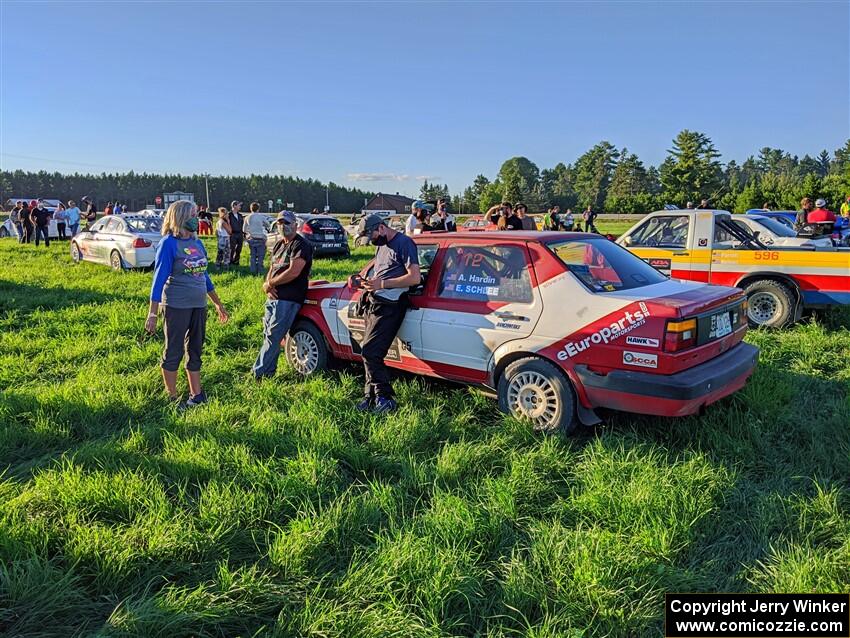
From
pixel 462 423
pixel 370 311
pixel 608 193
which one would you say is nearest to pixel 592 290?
pixel 462 423

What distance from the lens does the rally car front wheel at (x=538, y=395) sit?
418 centimetres

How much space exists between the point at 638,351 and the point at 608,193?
92.8 metres

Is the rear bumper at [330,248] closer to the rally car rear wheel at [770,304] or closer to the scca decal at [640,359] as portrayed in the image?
the rally car rear wheel at [770,304]

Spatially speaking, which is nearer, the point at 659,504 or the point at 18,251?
the point at 659,504

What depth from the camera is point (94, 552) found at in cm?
286

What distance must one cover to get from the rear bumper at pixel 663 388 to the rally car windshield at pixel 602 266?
699 millimetres

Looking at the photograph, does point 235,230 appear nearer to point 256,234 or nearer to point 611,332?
point 256,234

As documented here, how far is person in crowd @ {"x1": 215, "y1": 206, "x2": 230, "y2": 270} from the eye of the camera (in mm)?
14245

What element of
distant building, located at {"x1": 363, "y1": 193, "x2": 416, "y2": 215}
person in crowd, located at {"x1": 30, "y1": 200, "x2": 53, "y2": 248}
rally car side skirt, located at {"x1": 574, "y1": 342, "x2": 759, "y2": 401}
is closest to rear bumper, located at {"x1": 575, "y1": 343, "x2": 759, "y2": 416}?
rally car side skirt, located at {"x1": 574, "y1": 342, "x2": 759, "y2": 401}

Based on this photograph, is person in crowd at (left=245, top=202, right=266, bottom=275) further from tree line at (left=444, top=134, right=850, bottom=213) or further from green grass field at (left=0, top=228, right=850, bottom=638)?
tree line at (left=444, top=134, right=850, bottom=213)

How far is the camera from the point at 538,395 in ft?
14.1

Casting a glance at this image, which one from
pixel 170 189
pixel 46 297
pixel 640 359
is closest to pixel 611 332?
Result: pixel 640 359

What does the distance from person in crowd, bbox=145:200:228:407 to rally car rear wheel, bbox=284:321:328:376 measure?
1129mm

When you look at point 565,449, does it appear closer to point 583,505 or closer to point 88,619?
point 583,505
